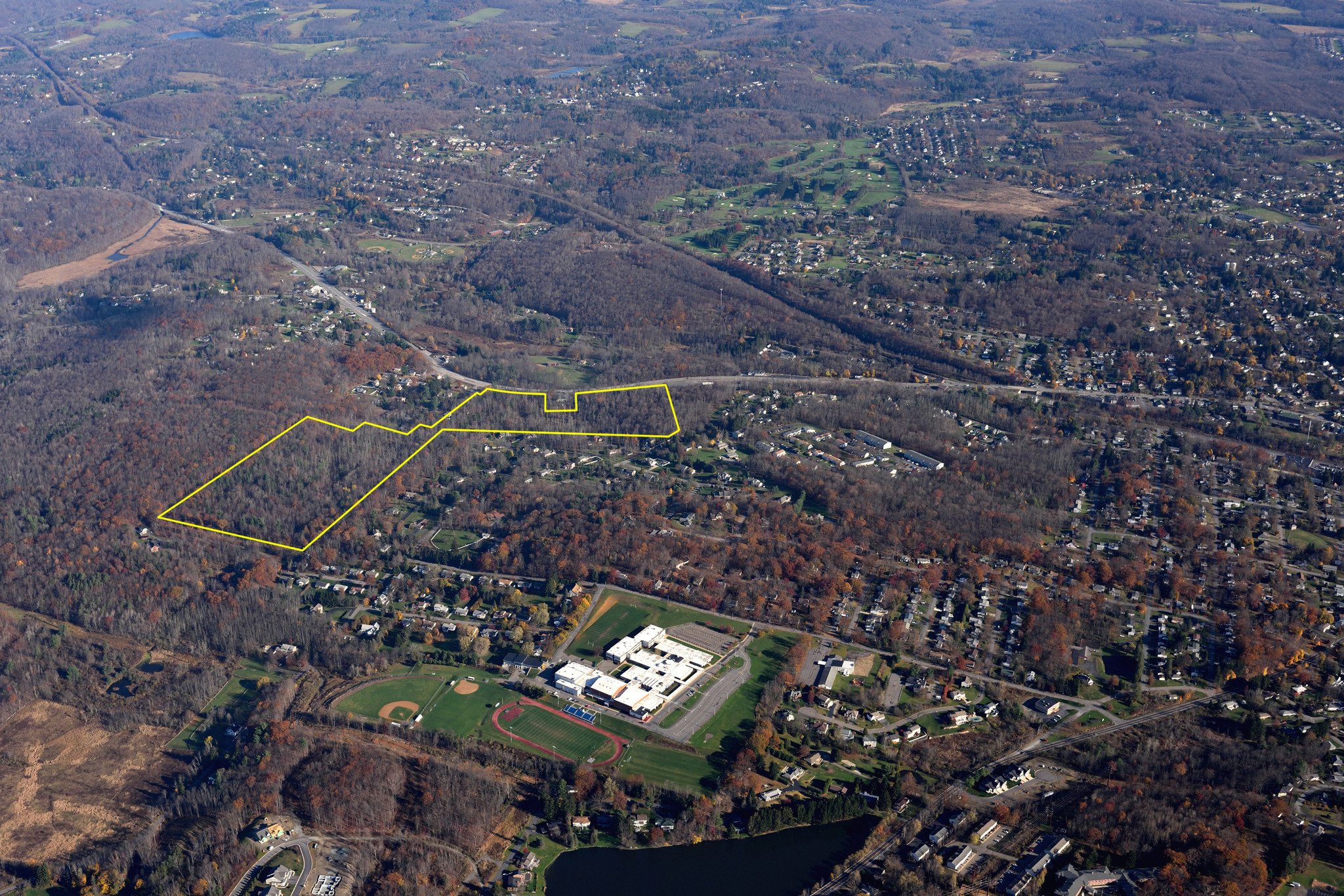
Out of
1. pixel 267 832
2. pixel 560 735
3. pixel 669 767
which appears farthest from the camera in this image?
pixel 560 735

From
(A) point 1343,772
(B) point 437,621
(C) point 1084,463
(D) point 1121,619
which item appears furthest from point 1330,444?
(B) point 437,621

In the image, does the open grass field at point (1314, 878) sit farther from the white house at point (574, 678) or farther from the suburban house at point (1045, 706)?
the white house at point (574, 678)

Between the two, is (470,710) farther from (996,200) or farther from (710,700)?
(996,200)

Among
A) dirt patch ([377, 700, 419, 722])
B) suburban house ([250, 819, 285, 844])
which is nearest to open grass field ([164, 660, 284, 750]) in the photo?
dirt patch ([377, 700, 419, 722])

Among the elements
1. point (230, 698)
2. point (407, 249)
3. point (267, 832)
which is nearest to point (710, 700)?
point (267, 832)

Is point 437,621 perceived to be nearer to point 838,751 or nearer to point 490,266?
point 838,751

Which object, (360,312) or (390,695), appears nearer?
(390,695)

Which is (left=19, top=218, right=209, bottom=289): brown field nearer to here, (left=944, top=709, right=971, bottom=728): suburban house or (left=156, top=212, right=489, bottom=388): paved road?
(left=156, top=212, right=489, bottom=388): paved road
